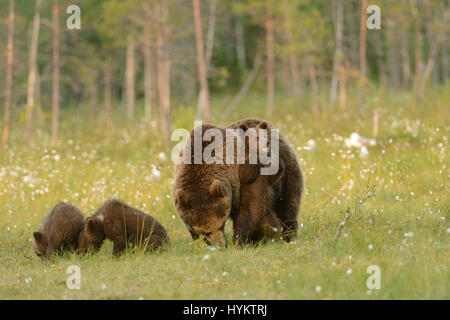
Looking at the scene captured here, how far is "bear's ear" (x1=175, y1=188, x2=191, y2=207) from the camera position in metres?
7.08

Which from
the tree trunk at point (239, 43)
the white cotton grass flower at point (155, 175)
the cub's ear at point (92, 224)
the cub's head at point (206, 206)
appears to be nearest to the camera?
the cub's head at point (206, 206)

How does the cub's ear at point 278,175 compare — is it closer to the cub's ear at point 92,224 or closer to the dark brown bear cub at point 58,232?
the cub's ear at point 92,224

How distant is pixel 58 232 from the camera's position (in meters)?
8.11

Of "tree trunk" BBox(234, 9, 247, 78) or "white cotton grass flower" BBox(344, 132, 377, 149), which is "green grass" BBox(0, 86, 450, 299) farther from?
"tree trunk" BBox(234, 9, 247, 78)

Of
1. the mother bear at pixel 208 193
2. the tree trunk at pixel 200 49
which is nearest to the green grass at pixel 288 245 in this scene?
the mother bear at pixel 208 193

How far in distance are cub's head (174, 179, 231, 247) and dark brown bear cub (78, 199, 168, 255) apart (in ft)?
2.67

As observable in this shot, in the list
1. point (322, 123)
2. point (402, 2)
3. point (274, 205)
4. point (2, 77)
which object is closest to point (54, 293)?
point (274, 205)

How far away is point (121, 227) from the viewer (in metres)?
7.88

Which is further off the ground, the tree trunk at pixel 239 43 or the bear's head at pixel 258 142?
the tree trunk at pixel 239 43

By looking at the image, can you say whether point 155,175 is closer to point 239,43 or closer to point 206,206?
point 206,206

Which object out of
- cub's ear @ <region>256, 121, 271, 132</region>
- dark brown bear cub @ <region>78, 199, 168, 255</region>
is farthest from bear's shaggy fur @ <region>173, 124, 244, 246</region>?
dark brown bear cub @ <region>78, 199, 168, 255</region>

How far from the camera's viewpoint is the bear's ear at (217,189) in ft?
22.8
